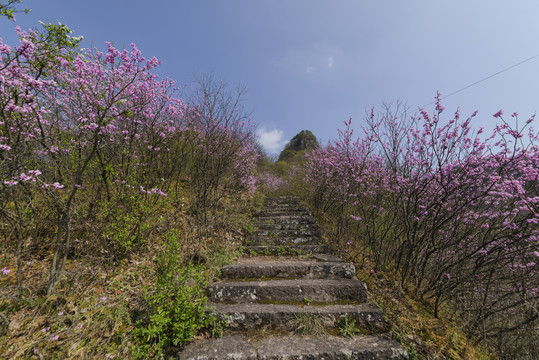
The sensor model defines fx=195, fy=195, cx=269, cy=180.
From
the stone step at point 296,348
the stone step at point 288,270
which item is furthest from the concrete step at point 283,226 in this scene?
the stone step at point 296,348

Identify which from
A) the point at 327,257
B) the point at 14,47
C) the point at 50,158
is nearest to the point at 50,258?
the point at 50,158

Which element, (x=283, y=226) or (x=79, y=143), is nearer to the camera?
(x=79, y=143)

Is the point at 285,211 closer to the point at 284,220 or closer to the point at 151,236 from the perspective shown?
the point at 284,220

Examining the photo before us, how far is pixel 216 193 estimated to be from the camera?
21.6ft

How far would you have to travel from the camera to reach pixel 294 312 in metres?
2.93

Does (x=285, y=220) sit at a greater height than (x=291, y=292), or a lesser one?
greater

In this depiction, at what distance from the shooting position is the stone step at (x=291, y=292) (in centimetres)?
332

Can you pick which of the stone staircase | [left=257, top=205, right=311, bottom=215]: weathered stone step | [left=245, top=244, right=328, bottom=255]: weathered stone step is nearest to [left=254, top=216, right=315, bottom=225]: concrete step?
[left=257, top=205, right=311, bottom=215]: weathered stone step

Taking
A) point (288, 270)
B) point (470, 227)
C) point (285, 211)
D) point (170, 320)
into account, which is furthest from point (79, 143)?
point (470, 227)

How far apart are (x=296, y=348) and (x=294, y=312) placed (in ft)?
1.56

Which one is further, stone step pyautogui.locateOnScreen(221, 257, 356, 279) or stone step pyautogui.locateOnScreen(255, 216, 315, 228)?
stone step pyautogui.locateOnScreen(255, 216, 315, 228)

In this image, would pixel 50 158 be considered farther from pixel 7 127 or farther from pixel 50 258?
pixel 50 258

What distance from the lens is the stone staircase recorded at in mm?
2428

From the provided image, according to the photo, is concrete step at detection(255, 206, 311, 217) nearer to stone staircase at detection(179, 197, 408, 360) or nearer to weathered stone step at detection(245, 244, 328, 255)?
weathered stone step at detection(245, 244, 328, 255)
